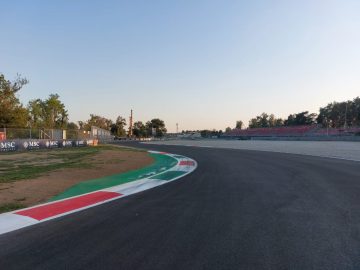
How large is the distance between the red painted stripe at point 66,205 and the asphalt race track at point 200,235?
461 millimetres

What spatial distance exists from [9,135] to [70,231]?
25.9 m

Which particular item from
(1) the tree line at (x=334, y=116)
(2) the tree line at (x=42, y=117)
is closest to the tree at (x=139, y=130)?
(2) the tree line at (x=42, y=117)

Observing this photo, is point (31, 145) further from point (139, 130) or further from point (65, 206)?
point (139, 130)

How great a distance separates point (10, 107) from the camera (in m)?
54.6

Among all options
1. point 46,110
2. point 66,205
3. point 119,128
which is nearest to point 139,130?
point 119,128

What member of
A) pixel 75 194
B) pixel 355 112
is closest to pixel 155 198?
pixel 75 194

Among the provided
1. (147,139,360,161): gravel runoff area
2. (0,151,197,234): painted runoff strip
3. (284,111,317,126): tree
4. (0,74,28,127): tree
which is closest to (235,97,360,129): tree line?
(284,111,317,126): tree

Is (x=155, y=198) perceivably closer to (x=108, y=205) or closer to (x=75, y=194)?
(x=108, y=205)

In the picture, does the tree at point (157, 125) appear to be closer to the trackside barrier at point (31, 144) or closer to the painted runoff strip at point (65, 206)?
the trackside barrier at point (31, 144)

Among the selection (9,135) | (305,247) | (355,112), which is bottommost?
(305,247)

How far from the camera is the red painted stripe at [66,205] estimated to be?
640cm

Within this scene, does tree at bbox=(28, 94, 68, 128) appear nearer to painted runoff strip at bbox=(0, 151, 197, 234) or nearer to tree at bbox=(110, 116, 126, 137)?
tree at bbox=(110, 116, 126, 137)

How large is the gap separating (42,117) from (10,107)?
35.8 meters

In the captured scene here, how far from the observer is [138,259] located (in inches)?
160
